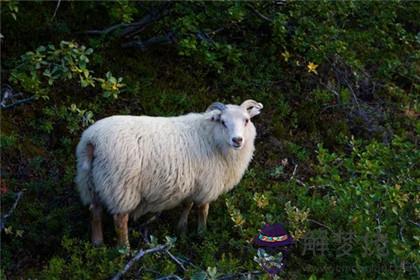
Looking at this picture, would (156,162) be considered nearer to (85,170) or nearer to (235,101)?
(85,170)

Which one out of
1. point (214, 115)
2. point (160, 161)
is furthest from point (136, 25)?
point (160, 161)

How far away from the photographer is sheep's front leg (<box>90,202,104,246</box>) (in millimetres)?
5668

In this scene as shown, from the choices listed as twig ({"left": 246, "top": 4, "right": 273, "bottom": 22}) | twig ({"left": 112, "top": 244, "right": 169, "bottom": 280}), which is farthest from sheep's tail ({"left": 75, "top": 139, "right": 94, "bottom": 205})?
twig ({"left": 246, "top": 4, "right": 273, "bottom": 22})

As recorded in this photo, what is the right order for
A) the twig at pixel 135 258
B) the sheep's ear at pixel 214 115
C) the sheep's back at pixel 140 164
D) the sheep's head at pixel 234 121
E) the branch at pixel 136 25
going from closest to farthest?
1. the twig at pixel 135 258
2. the sheep's back at pixel 140 164
3. the sheep's head at pixel 234 121
4. the sheep's ear at pixel 214 115
5. the branch at pixel 136 25

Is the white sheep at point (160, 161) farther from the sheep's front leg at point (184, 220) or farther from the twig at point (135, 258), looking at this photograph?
the twig at point (135, 258)

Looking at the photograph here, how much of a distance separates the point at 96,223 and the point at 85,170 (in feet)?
1.85

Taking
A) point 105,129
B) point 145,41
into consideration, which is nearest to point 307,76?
point 145,41

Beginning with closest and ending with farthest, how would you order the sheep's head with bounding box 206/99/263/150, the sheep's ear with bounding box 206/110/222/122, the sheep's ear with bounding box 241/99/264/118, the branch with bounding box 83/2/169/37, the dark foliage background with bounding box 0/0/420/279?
the dark foliage background with bounding box 0/0/420/279
the sheep's head with bounding box 206/99/263/150
the sheep's ear with bounding box 206/110/222/122
the sheep's ear with bounding box 241/99/264/118
the branch with bounding box 83/2/169/37

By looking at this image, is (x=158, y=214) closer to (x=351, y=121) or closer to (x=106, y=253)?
(x=106, y=253)

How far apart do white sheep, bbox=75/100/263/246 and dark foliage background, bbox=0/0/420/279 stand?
1.08ft

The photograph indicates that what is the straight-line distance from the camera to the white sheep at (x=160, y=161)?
5418mm

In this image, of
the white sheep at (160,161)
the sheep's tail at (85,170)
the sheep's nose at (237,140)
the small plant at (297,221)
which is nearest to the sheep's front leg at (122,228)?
the white sheep at (160,161)

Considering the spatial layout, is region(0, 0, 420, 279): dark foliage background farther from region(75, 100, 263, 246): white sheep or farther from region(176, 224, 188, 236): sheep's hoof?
region(75, 100, 263, 246): white sheep

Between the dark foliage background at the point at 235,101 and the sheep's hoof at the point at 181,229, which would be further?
the sheep's hoof at the point at 181,229
